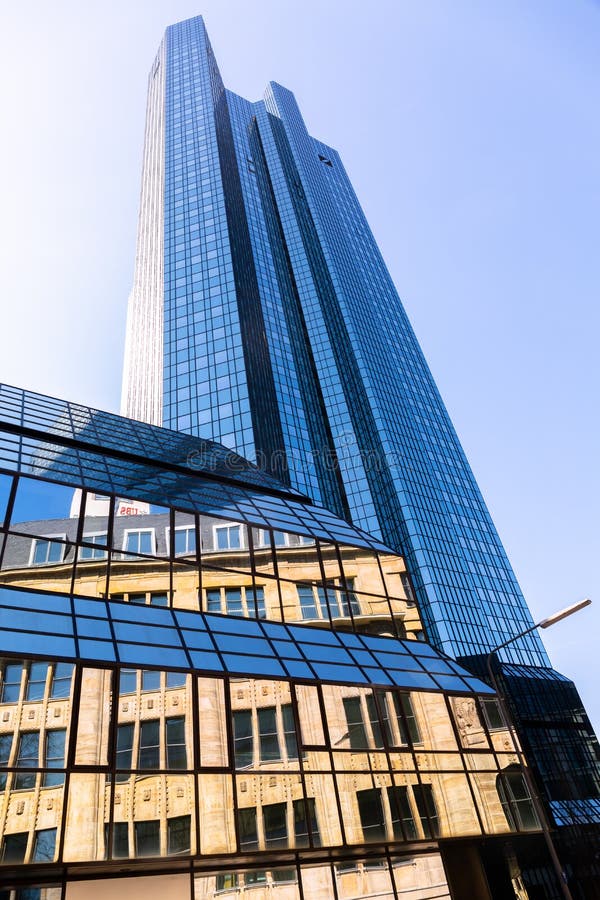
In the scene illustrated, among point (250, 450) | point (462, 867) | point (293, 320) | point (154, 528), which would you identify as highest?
point (293, 320)

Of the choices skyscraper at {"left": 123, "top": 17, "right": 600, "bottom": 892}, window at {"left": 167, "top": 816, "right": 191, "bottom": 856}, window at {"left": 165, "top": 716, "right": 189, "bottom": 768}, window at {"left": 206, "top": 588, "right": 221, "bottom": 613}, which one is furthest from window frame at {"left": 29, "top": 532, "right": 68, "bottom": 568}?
skyscraper at {"left": 123, "top": 17, "right": 600, "bottom": 892}

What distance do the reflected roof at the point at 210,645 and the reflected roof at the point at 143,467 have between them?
14.6ft

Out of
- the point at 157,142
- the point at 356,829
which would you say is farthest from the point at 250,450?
the point at 157,142

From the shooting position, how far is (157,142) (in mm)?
141625

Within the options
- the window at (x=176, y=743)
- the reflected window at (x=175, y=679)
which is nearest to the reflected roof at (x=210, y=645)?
the reflected window at (x=175, y=679)

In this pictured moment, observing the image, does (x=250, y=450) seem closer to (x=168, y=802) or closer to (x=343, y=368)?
(x=343, y=368)

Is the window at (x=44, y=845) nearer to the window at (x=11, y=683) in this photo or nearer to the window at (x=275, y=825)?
the window at (x=11, y=683)

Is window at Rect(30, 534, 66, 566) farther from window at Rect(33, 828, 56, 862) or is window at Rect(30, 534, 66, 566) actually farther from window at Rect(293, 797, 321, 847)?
window at Rect(293, 797, 321, 847)

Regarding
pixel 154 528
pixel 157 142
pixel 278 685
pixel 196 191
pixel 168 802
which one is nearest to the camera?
pixel 168 802

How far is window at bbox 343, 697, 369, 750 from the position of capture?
734 inches

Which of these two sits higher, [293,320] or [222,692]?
[293,320]

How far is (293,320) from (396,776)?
119 m

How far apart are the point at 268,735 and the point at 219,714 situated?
5.70ft

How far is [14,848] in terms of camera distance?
42.0 ft
